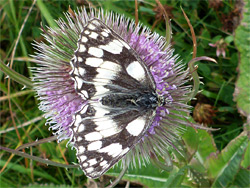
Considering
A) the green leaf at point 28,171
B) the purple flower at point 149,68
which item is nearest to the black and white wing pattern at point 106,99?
the purple flower at point 149,68

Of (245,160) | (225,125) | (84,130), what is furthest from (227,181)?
(84,130)

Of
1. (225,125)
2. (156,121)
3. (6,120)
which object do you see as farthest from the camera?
(6,120)

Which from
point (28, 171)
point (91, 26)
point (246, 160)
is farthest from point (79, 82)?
point (28, 171)

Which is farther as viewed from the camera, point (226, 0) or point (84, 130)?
point (226, 0)

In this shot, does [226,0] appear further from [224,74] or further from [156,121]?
[156,121]

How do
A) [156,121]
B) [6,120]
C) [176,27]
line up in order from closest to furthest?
1. [156,121]
2. [176,27]
3. [6,120]

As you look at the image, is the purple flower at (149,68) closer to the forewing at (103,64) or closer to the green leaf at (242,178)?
the forewing at (103,64)

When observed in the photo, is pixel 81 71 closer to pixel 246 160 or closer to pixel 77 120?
pixel 77 120

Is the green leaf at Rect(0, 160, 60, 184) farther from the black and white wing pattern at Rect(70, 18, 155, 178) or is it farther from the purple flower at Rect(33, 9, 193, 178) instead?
the black and white wing pattern at Rect(70, 18, 155, 178)
